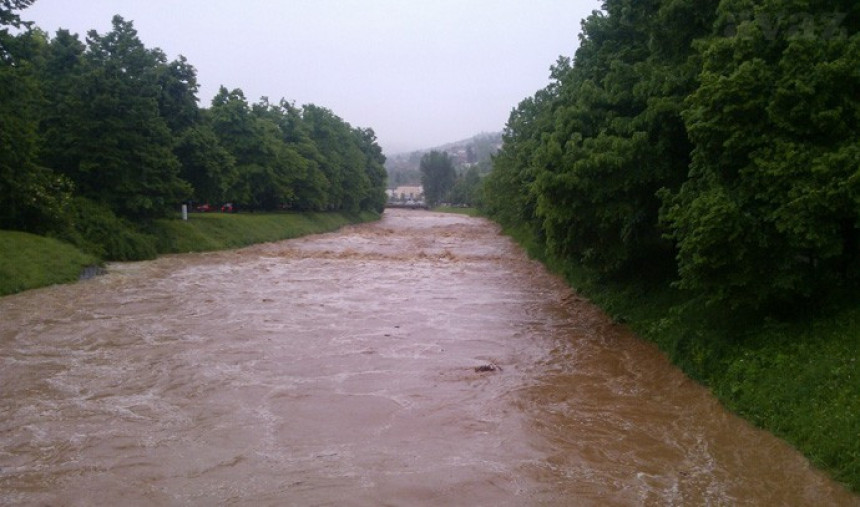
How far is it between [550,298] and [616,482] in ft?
45.7

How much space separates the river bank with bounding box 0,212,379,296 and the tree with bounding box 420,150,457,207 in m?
83.5

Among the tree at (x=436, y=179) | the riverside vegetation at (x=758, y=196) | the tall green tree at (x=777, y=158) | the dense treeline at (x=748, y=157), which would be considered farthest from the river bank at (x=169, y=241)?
the tree at (x=436, y=179)

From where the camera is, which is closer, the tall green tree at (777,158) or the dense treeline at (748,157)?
the tall green tree at (777,158)

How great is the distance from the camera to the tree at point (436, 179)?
146875mm

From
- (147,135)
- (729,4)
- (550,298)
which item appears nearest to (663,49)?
(729,4)

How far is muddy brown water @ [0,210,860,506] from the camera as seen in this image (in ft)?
25.7

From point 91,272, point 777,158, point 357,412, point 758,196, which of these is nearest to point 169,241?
point 91,272

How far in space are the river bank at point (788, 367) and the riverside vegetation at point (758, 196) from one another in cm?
3

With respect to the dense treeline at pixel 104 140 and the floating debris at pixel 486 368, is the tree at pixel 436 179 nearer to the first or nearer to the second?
the dense treeline at pixel 104 140

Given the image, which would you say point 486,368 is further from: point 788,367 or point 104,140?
point 104,140

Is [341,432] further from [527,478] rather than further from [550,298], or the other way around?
[550,298]

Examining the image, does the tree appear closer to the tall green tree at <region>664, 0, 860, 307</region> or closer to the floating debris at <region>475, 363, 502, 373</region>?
the floating debris at <region>475, 363, 502, 373</region>

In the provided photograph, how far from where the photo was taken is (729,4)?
12.1 meters

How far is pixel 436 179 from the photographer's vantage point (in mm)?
146875
